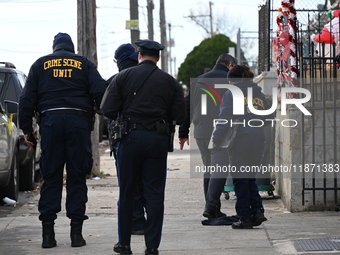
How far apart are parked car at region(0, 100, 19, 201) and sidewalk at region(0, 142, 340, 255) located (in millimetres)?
361

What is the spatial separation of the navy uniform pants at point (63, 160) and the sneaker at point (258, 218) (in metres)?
1.89

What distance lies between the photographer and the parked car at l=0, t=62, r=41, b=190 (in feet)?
40.0

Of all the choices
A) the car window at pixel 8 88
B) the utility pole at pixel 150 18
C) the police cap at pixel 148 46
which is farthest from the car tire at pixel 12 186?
the utility pole at pixel 150 18

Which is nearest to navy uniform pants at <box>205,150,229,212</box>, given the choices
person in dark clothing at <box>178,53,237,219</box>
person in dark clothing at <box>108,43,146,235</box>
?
person in dark clothing at <box>178,53,237,219</box>

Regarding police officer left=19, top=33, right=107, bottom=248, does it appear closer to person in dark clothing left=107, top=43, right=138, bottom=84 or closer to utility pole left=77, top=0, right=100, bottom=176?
person in dark clothing left=107, top=43, right=138, bottom=84

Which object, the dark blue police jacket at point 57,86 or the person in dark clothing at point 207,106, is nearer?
the dark blue police jacket at point 57,86

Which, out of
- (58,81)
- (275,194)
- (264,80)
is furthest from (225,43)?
(58,81)

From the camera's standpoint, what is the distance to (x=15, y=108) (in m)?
11.5

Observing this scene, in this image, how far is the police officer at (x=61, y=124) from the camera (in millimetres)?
7844

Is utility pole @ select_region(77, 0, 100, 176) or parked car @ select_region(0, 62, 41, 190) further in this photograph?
utility pole @ select_region(77, 0, 100, 176)

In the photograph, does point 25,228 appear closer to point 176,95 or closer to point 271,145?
point 176,95

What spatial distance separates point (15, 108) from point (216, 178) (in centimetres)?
347

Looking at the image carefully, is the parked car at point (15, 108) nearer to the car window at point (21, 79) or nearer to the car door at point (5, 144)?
the car window at point (21, 79)

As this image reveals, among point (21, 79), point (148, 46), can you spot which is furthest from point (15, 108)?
point (148, 46)
